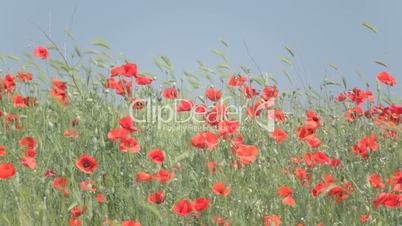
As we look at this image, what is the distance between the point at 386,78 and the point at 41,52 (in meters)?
2.59

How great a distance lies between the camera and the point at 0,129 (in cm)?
510

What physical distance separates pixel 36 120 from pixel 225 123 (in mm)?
1854

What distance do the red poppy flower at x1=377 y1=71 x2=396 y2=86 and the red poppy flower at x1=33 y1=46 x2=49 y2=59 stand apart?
2.51 m

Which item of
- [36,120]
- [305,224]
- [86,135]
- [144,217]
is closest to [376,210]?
[305,224]

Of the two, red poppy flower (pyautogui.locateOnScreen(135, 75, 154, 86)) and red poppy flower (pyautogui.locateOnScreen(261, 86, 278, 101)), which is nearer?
red poppy flower (pyautogui.locateOnScreen(135, 75, 154, 86))

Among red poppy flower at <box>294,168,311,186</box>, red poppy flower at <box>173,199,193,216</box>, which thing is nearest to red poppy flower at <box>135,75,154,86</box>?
red poppy flower at <box>294,168,311,186</box>

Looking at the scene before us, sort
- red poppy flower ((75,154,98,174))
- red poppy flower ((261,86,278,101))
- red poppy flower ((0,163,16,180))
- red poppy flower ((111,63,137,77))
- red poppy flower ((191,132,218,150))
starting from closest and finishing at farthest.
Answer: red poppy flower ((0,163,16,180))
red poppy flower ((75,154,98,174))
red poppy flower ((191,132,218,150))
red poppy flower ((111,63,137,77))
red poppy flower ((261,86,278,101))

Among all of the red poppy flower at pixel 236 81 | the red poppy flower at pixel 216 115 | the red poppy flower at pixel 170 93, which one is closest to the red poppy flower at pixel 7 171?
the red poppy flower at pixel 216 115

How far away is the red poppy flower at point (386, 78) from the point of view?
4.78m

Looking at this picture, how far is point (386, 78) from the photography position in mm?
4812

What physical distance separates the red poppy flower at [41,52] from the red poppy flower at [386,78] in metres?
2.51

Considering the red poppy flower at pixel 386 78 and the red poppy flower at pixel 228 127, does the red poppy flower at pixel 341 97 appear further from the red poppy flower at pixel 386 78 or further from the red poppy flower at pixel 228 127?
the red poppy flower at pixel 228 127

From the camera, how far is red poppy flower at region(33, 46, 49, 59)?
17.6ft

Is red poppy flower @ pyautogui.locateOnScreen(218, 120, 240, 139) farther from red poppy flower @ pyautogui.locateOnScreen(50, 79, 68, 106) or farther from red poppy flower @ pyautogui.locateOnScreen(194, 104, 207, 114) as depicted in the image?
red poppy flower @ pyautogui.locateOnScreen(50, 79, 68, 106)
